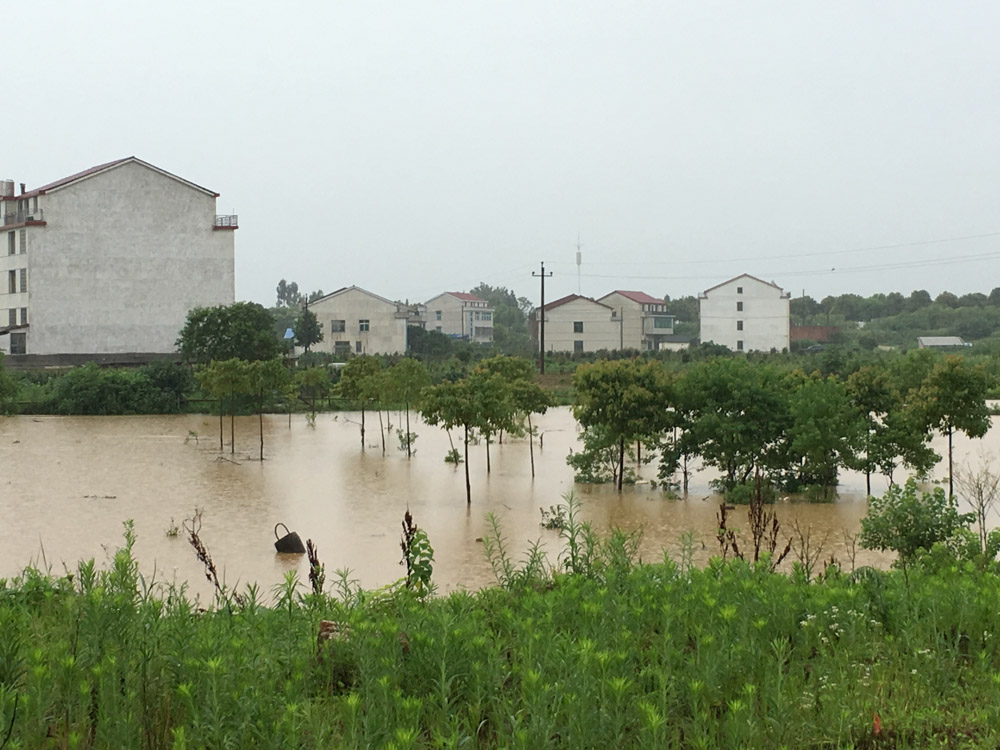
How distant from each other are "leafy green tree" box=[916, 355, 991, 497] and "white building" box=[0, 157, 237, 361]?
45.5 meters

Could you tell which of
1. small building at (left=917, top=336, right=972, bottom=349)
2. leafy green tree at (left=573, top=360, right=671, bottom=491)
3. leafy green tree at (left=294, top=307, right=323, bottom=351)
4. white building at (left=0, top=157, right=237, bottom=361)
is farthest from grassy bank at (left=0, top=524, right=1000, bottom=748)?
small building at (left=917, top=336, right=972, bottom=349)

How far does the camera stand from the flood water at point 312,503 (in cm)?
1562

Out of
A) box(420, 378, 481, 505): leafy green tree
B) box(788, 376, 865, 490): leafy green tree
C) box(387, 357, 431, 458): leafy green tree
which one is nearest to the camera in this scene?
box(788, 376, 865, 490): leafy green tree

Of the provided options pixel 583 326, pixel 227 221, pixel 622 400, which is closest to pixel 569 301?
pixel 583 326

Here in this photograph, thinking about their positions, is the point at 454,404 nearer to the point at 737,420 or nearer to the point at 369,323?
the point at 737,420

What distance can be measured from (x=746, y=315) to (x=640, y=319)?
9112 mm

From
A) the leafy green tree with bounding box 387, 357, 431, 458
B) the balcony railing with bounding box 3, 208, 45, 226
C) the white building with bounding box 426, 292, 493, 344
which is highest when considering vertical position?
the balcony railing with bounding box 3, 208, 45, 226

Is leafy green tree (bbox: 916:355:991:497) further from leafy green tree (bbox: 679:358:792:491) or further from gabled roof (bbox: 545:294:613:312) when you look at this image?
gabled roof (bbox: 545:294:613:312)

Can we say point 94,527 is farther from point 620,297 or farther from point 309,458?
point 620,297

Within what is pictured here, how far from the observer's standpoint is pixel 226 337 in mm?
52719

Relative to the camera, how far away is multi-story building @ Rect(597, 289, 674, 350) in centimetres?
9619

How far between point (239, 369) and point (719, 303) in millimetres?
68171

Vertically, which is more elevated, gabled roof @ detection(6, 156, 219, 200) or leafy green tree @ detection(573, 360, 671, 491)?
gabled roof @ detection(6, 156, 219, 200)

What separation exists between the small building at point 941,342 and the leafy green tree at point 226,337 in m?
60.7
